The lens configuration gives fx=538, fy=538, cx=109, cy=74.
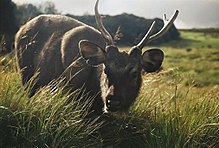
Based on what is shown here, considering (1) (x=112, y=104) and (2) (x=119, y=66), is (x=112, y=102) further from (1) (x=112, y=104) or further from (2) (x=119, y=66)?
(2) (x=119, y=66)

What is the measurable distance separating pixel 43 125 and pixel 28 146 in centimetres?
28

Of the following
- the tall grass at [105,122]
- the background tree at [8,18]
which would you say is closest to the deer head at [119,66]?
the tall grass at [105,122]

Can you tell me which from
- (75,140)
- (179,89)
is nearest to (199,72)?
(179,89)

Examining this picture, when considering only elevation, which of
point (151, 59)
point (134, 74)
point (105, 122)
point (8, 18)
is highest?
point (151, 59)

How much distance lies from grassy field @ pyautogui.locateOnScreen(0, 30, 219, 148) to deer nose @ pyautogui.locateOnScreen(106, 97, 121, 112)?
0.32 metres

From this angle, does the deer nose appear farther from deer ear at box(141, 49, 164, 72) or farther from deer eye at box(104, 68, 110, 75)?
deer ear at box(141, 49, 164, 72)

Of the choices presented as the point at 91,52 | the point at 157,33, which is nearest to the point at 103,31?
the point at 91,52

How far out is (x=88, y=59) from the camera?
693 cm

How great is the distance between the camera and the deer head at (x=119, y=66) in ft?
20.6

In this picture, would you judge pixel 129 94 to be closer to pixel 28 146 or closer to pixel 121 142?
pixel 121 142

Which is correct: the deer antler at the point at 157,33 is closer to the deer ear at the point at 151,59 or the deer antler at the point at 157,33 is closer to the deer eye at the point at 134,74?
the deer ear at the point at 151,59

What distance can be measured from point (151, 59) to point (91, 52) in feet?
2.61

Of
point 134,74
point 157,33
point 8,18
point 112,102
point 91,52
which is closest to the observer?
point 112,102

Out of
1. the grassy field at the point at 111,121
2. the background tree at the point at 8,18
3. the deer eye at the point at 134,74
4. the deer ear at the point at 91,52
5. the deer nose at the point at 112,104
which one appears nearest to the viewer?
the grassy field at the point at 111,121
